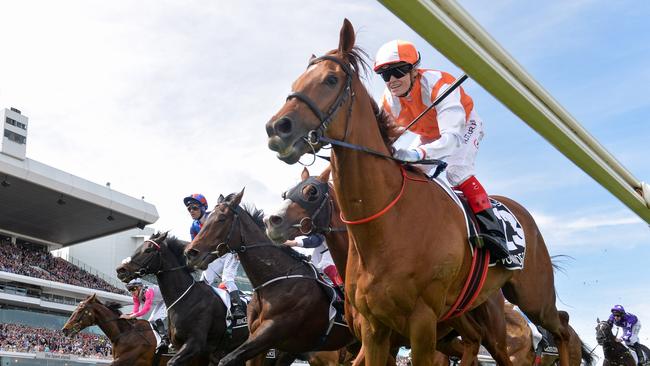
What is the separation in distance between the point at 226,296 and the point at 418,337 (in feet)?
20.5

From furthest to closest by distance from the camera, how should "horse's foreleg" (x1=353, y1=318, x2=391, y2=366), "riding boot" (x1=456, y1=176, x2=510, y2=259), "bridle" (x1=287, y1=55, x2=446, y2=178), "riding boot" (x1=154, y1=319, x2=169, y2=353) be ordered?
"riding boot" (x1=154, y1=319, x2=169, y2=353), "riding boot" (x1=456, y1=176, x2=510, y2=259), "horse's foreleg" (x1=353, y1=318, x2=391, y2=366), "bridle" (x1=287, y1=55, x2=446, y2=178)

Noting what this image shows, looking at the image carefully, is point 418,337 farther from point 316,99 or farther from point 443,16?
point 443,16

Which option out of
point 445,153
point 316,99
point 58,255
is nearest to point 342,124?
point 316,99

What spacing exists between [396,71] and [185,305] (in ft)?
18.6

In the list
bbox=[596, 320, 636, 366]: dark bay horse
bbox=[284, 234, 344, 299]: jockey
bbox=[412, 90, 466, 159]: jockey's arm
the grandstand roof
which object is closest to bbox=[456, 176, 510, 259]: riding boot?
bbox=[412, 90, 466, 159]: jockey's arm

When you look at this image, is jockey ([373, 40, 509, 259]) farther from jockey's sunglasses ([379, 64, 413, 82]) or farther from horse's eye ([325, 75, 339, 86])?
horse's eye ([325, 75, 339, 86])

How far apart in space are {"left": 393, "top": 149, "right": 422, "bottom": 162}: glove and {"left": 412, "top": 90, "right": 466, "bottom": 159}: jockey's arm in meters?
0.16

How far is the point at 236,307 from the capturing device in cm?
981

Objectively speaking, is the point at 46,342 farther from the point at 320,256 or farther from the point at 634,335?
the point at 320,256

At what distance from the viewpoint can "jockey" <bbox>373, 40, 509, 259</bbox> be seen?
4793mm

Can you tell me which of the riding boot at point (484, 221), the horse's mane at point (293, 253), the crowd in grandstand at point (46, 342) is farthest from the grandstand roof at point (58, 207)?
the riding boot at point (484, 221)

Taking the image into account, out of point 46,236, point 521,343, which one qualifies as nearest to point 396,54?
point 521,343

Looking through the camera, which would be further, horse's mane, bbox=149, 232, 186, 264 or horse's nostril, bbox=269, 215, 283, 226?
horse's mane, bbox=149, 232, 186, 264

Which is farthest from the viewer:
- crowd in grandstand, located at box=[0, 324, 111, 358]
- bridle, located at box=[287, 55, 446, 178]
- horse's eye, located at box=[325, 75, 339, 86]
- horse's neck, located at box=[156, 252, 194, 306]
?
crowd in grandstand, located at box=[0, 324, 111, 358]
